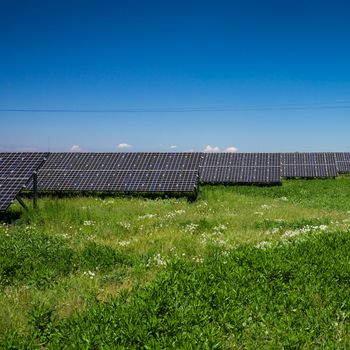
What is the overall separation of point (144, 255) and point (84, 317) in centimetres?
445

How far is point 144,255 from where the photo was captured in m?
10.8

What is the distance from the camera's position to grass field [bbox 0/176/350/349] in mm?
5832

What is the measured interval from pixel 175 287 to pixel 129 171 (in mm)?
20364

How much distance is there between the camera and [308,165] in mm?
43906

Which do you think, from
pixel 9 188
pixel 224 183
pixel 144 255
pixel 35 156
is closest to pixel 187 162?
pixel 224 183

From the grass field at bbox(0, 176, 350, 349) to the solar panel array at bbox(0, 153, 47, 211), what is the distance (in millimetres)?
2221

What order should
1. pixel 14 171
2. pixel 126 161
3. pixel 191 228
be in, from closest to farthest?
pixel 191 228 → pixel 14 171 → pixel 126 161

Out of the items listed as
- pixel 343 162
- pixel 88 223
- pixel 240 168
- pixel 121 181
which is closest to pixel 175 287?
pixel 88 223

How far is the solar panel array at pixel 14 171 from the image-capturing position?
17328 millimetres

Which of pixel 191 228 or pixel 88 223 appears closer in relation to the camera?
pixel 191 228

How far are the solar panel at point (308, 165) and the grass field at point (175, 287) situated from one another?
27.1m

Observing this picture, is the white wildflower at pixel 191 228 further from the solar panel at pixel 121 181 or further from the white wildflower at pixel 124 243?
the solar panel at pixel 121 181

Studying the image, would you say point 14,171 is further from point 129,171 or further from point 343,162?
point 343,162

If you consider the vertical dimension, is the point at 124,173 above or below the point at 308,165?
above
